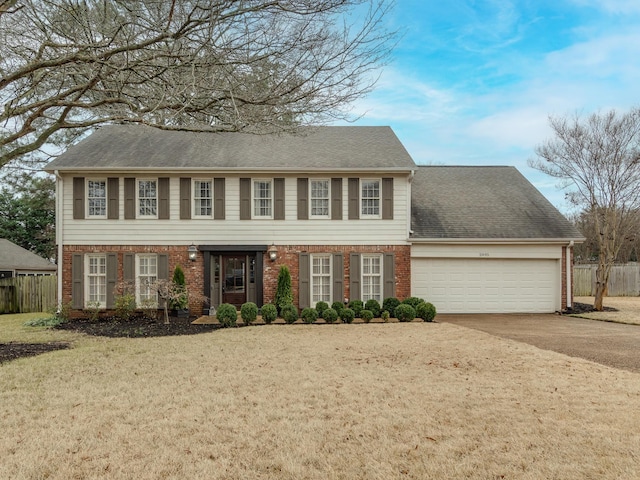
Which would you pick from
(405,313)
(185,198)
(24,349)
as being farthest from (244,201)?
(24,349)

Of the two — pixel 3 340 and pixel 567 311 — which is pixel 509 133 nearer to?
pixel 567 311

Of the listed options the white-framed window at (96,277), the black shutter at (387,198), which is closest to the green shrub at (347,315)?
the black shutter at (387,198)

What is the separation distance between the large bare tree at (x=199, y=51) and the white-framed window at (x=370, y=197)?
22.0 feet

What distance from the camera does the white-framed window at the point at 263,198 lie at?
577 inches

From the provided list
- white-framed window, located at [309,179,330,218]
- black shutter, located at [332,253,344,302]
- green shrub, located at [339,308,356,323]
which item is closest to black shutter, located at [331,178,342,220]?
white-framed window, located at [309,179,330,218]

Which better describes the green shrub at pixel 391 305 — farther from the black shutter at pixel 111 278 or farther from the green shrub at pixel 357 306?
the black shutter at pixel 111 278

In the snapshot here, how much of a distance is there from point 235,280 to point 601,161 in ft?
46.1

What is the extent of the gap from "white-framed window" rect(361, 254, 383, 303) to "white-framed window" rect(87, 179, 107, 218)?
8229 millimetres

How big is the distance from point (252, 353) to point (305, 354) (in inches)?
38.5

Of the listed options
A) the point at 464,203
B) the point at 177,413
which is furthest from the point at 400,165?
the point at 177,413

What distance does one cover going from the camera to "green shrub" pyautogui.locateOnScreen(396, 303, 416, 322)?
13078mm

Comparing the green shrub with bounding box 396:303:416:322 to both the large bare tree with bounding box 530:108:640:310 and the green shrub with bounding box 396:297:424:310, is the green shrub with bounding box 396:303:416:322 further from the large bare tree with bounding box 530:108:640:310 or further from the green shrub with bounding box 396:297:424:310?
the large bare tree with bounding box 530:108:640:310

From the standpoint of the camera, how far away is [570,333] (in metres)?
11.2

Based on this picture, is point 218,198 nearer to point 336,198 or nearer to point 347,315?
point 336,198
